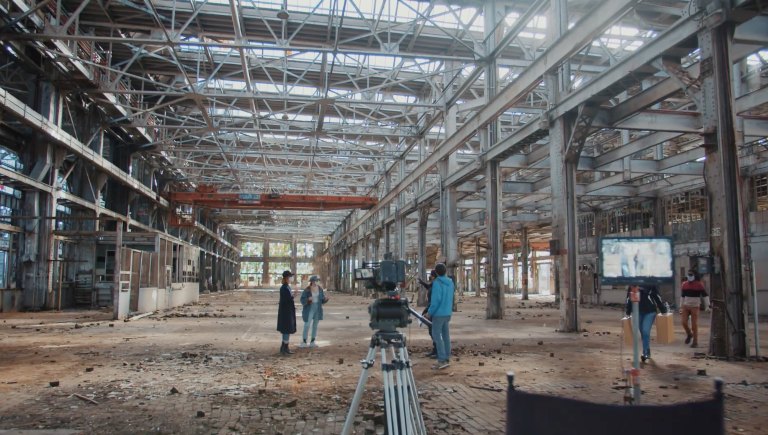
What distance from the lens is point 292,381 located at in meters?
7.74

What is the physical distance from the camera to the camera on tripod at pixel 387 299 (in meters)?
4.55

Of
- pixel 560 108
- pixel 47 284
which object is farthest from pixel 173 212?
pixel 560 108

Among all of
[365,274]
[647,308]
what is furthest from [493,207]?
[365,274]

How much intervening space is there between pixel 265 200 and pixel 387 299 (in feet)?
103

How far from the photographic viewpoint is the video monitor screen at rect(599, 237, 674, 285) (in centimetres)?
591

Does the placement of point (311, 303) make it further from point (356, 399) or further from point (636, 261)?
point (356, 399)

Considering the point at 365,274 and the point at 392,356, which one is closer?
the point at 392,356

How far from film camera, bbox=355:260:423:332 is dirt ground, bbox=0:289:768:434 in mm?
1333

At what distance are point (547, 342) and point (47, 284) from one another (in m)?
19.6

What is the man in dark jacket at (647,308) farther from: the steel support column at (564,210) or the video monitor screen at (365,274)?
the video monitor screen at (365,274)

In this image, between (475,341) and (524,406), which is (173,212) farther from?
(524,406)

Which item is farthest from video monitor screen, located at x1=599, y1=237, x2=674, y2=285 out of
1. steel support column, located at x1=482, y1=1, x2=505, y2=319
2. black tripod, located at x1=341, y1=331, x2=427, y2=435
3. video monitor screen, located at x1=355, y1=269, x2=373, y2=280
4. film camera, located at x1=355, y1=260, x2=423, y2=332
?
steel support column, located at x1=482, y1=1, x2=505, y2=319

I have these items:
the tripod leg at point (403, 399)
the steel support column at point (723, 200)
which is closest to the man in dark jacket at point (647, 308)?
the steel support column at point (723, 200)

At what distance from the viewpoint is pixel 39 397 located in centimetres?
659
